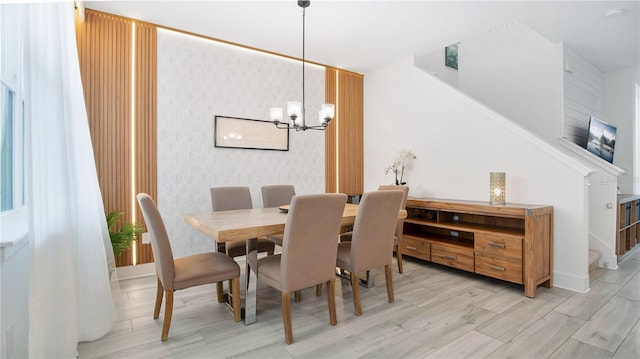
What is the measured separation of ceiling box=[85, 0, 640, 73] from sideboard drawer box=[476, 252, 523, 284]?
8.14 feet

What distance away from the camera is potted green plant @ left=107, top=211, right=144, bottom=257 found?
2.99 meters

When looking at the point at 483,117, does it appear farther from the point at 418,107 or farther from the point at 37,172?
the point at 37,172

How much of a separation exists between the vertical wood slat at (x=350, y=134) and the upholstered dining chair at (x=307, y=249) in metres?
2.83

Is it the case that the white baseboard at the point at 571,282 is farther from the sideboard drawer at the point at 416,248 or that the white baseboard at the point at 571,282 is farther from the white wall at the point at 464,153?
the sideboard drawer at the point at 416,248

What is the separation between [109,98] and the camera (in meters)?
3.21

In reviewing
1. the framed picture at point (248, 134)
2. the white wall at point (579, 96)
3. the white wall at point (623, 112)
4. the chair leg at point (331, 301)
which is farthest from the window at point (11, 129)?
the white wall at point (623, 112)

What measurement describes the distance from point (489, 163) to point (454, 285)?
148cm

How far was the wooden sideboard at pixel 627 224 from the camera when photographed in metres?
3.81

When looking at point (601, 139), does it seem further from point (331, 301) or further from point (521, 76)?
point (331, 301)

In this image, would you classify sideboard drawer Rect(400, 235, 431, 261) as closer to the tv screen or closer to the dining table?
the dining table

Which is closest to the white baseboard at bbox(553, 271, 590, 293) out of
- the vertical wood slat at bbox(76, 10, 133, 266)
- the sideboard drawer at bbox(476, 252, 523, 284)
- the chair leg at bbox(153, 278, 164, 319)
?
the sideboard drawer at bbox(476, 252, 523, 284)

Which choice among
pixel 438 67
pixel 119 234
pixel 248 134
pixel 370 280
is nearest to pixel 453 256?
pixel 370 280

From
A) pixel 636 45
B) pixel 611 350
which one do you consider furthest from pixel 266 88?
pixel 636 45

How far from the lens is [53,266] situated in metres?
1.67
